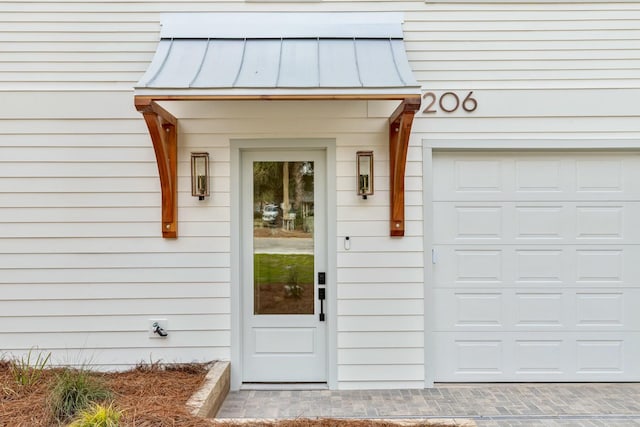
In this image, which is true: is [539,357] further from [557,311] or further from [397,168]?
[397,168]

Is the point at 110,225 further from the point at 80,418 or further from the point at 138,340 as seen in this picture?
the point at 80,418

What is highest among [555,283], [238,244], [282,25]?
[282,25]

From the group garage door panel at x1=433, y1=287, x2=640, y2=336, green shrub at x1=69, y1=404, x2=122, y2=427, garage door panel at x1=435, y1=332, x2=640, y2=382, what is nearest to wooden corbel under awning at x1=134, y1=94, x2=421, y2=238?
garage door panel at x1=433, y1=287, x2=640, y2=336

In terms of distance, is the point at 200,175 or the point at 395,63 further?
the point at 200,175

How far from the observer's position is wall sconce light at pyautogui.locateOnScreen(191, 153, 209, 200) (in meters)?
3.88

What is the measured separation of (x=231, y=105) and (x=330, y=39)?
1067 mm

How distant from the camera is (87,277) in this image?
394cm

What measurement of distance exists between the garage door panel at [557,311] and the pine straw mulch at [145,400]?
5.32 feet

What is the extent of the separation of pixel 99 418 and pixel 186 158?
220cm

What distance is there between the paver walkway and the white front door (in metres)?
0.36

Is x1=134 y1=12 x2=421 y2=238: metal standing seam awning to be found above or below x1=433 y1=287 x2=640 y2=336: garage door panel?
above

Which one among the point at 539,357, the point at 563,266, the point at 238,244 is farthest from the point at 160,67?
the point at 539,357

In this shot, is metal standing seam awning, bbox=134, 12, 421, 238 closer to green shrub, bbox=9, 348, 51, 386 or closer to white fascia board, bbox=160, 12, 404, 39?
white fascia board, bbox=160, 12, 404, 39

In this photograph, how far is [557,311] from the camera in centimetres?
405
